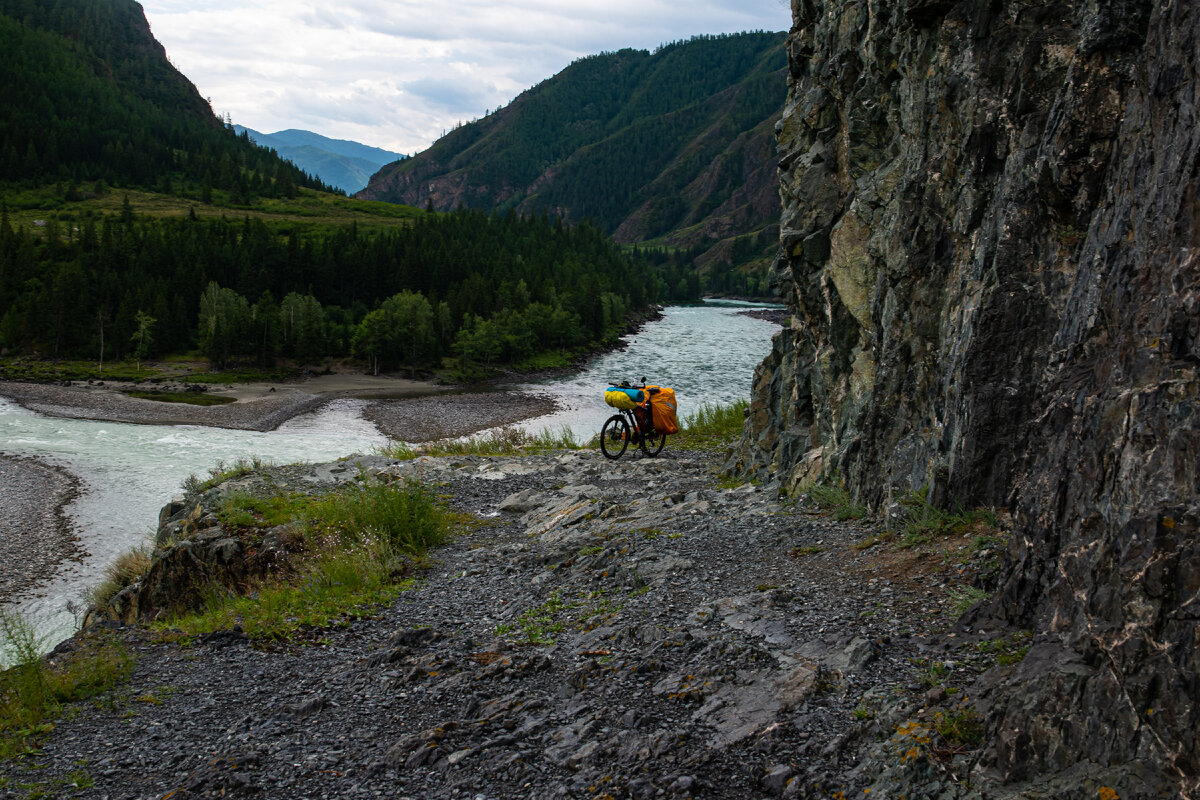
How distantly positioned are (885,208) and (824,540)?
5.91 metres

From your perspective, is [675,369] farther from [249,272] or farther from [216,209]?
[216,209]

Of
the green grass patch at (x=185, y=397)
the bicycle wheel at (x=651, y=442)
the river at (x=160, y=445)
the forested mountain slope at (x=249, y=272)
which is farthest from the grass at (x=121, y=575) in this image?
the forested mountain slope at (x=249, y=272)

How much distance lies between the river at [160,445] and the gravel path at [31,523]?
1.72ft

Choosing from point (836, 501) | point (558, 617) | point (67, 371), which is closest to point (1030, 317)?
point (836, 501)

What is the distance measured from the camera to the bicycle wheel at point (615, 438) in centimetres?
2058

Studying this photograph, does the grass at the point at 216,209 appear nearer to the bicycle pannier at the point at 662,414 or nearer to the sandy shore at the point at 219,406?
the sandy shore at the point at 219,406

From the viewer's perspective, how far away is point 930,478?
875cm

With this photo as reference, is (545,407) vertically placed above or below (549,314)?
below

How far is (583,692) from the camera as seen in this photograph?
6.56m

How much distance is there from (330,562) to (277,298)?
97.3 metres

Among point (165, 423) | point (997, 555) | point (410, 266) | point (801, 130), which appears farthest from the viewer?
point (410, 266)

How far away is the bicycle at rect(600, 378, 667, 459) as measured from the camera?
20281mm

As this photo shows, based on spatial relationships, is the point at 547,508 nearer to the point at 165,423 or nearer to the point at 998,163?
the point at 998,163

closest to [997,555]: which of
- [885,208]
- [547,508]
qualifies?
[885,208]
